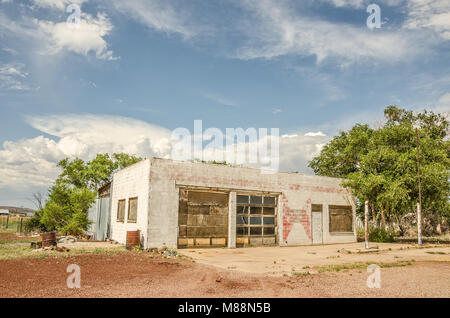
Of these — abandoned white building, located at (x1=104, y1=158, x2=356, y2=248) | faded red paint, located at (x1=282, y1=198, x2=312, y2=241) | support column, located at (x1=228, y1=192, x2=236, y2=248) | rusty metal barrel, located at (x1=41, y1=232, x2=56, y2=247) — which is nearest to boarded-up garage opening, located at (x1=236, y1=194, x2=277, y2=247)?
abandoned white building, located at (x1=104, y1=158, x2=356, y2=248)

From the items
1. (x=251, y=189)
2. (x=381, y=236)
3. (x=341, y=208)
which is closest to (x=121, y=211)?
(x=251, y=189)

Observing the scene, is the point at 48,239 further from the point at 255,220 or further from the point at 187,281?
the point at 255,220

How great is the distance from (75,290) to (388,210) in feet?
75.9

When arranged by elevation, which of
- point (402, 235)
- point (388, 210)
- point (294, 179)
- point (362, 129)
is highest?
point (362, 129)

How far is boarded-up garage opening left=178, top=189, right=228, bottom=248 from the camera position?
16906 mm

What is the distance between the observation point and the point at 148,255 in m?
13.7

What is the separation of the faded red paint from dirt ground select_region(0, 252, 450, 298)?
348 inches

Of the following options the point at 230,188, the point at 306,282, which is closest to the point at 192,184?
the point at 230,188

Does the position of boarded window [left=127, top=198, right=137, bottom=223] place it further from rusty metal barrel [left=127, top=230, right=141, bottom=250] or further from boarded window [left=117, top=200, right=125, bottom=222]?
rusty metal barrel [left=127, top=230, right=141, bottom=250]

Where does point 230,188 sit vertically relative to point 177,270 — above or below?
above

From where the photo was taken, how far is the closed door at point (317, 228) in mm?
21434

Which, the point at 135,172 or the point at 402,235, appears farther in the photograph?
the point at 402,235
